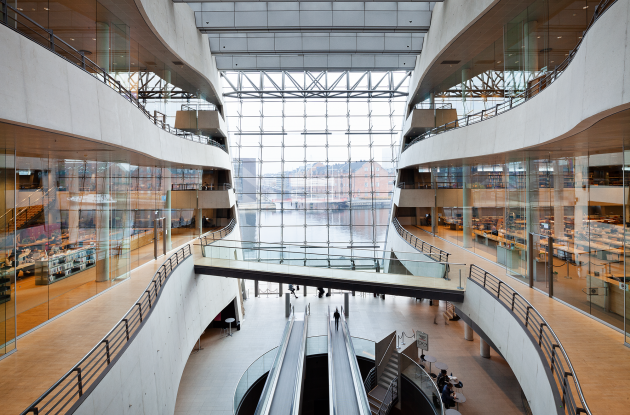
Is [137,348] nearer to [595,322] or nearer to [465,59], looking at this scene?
[595,322]

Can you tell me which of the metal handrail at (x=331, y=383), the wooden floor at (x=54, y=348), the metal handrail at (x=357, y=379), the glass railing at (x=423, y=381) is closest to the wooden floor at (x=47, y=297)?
the wooden floor at (x=54, y=348)

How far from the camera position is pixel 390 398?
490 inches

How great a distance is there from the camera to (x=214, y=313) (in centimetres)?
1596

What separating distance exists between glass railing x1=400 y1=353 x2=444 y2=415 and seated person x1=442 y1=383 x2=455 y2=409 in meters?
0.59

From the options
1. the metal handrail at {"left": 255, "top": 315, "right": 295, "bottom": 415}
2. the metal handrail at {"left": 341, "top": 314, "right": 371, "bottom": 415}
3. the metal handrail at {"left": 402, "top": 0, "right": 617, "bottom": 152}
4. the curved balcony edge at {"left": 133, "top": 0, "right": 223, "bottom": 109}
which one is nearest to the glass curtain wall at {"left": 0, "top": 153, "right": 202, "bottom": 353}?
the curved balcony edge at {"left": 133, "top": 0, "right": 223, "bottom": 109}

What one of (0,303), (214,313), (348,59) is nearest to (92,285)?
(0,303)

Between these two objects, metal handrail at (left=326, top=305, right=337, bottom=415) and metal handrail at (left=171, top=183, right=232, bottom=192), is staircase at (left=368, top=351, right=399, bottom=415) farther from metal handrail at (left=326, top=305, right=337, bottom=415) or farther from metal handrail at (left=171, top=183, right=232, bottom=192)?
metal handrail at (left=171, top=183, right=232, bottom=192)

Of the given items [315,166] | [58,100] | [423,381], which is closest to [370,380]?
[423,381]

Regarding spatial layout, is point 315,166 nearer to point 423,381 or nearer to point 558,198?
point 423,381

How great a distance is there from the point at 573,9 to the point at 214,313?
1630 cm

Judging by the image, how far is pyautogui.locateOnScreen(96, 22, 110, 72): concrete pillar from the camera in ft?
31.8

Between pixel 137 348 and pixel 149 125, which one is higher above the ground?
pixel 149 125

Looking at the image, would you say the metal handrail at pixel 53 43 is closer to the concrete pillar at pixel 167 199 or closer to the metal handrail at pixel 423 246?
the concrete pillar at pixel 167 199

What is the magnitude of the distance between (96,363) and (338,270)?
369 inches
